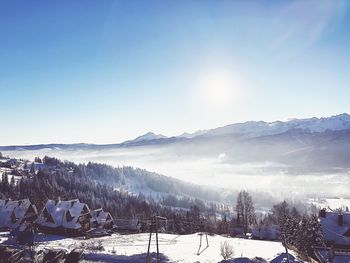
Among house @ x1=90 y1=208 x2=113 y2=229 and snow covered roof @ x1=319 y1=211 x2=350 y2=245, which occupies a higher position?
snow covered roof @ x1=319 y1=211 x2=350 y2=245

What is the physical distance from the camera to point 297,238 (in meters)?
66.4

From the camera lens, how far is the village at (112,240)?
1977 inches

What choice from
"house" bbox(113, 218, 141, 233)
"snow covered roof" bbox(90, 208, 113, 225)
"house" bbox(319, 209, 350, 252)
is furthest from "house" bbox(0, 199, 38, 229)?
"house" bbox(319, 209, 350, 252)

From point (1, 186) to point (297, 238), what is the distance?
167 metres

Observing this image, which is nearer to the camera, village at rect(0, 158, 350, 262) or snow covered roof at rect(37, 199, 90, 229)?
village at rect(0, 158, 350, 262)

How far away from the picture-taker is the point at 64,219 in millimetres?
88688

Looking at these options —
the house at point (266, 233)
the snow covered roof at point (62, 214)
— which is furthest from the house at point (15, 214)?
the house at point (266, 233)

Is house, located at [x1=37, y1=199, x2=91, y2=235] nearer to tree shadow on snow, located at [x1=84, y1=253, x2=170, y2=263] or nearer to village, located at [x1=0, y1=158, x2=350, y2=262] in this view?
village, located at [x1=0, y1=158, x2=350, y2=262]

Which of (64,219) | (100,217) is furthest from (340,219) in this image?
(100,217)

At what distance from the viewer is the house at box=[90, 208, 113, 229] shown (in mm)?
100956

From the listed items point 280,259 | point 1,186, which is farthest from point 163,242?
point 1,186

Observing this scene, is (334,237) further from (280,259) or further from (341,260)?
(280,259)

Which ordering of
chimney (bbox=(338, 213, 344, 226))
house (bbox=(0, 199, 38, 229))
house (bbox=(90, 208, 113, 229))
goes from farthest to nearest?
house (bbox=(90, 208, 113, 229)) → house (bbox=(0, 199, 38, 229)) → chimney (bbox=(338, 213, 344, 226))

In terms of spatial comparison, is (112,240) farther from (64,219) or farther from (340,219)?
(340,219)
